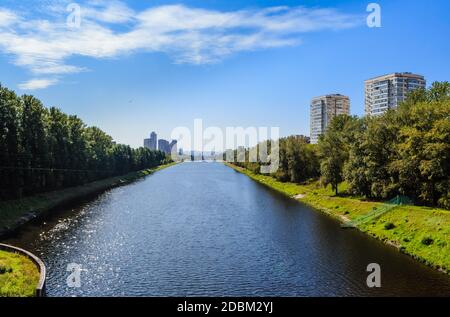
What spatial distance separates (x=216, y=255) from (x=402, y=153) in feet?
107

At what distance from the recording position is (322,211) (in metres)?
75.2

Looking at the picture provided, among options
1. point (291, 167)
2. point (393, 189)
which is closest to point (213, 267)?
point (393, 189)

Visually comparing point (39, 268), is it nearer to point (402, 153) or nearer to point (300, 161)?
point (402, 153)

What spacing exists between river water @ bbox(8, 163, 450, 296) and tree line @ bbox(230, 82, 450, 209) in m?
10.1

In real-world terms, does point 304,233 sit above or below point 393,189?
below

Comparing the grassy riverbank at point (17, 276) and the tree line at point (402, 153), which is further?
the tree line at point (402, 153)

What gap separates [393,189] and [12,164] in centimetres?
6227

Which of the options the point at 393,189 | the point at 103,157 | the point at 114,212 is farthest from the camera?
the point at 103,157

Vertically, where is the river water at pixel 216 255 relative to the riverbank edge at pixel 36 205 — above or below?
below

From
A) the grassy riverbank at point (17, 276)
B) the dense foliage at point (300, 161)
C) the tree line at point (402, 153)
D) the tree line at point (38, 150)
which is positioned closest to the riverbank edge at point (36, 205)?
the tree line at point (38, 150)

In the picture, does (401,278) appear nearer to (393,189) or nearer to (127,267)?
(127,267)

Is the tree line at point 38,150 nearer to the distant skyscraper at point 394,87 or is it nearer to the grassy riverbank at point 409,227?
the grassy riverbank at point 409,227

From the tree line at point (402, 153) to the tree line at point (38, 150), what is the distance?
184ft

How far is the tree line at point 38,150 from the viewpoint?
227ft
